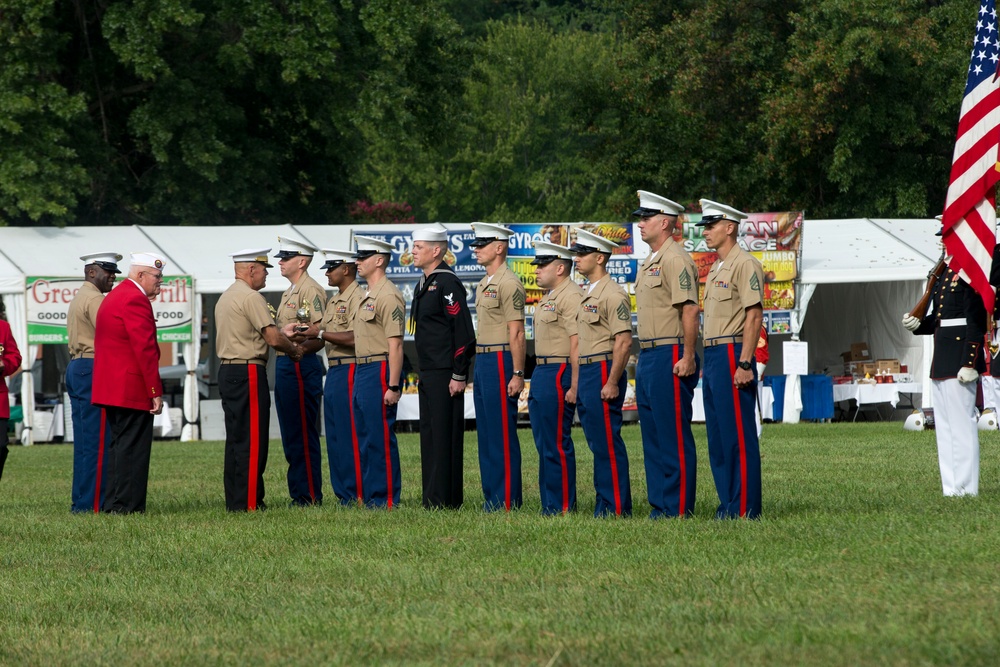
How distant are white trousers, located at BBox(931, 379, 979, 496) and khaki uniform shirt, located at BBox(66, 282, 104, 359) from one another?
20.6ft

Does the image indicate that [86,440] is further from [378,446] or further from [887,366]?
[887,366]

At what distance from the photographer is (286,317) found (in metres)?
11.8

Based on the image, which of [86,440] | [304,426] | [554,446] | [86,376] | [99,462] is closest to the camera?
[554,446]

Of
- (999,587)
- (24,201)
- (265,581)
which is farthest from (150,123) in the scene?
(999,587)

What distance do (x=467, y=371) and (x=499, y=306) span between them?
1.93 feet

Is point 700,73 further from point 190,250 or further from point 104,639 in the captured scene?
point 104,639

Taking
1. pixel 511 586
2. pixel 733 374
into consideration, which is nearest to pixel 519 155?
pixel 733 374

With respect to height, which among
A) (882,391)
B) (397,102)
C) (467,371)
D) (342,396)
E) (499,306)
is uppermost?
(397,102)

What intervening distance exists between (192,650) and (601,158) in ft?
103

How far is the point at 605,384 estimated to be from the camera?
9562 millimetres

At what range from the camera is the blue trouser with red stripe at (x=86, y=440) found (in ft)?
36.3

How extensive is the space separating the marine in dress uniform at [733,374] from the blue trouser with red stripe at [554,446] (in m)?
1.24

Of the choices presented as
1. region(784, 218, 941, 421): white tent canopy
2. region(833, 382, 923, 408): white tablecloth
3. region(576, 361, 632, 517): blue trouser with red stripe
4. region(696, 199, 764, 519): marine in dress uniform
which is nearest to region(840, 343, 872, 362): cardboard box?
region(784, 218, 941, 421): white tent canopy

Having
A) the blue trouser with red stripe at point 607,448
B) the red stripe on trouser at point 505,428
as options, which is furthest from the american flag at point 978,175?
the red stripe on trouser at point 505,428
